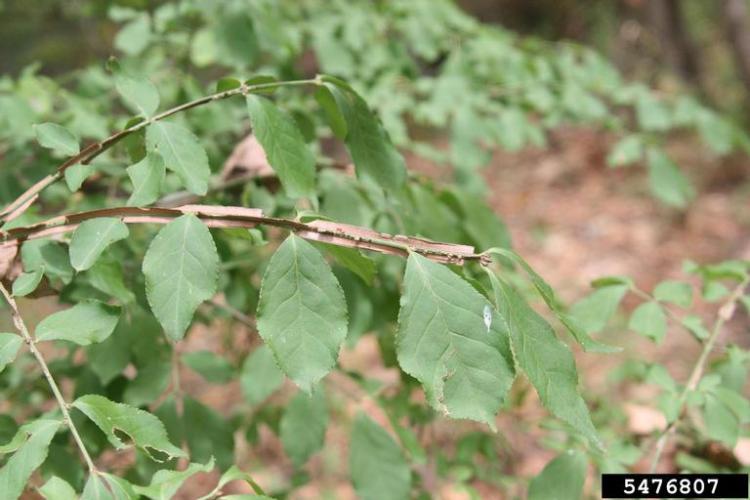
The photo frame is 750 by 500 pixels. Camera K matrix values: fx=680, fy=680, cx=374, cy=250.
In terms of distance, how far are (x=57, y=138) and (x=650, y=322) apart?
36.3 inches

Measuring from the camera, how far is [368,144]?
0.92 m

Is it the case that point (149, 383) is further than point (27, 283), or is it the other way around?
point (149, 383)

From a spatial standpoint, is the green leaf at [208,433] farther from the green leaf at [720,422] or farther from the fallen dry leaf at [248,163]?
the green leaf at [720,422]

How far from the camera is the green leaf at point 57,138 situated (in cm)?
84

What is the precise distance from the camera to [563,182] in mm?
4852

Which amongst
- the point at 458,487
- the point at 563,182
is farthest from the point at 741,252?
the point at 458,487

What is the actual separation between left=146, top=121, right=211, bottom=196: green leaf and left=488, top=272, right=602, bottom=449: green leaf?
14.2 inches

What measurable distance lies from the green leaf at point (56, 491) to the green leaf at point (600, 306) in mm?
787

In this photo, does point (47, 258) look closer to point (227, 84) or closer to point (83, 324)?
point (83, 324)

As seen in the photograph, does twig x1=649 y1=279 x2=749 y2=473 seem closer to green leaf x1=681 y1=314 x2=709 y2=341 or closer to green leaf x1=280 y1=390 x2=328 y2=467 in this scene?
green leaf x1=681 y1=314 x2=709 y2=341

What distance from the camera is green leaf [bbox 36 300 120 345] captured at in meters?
0.74

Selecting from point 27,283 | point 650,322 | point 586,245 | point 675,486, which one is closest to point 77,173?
point 27,283

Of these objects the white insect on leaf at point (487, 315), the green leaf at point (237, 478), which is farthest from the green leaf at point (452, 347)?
the green leaf at point (237, 478)

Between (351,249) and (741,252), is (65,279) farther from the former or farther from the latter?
(741,252)
